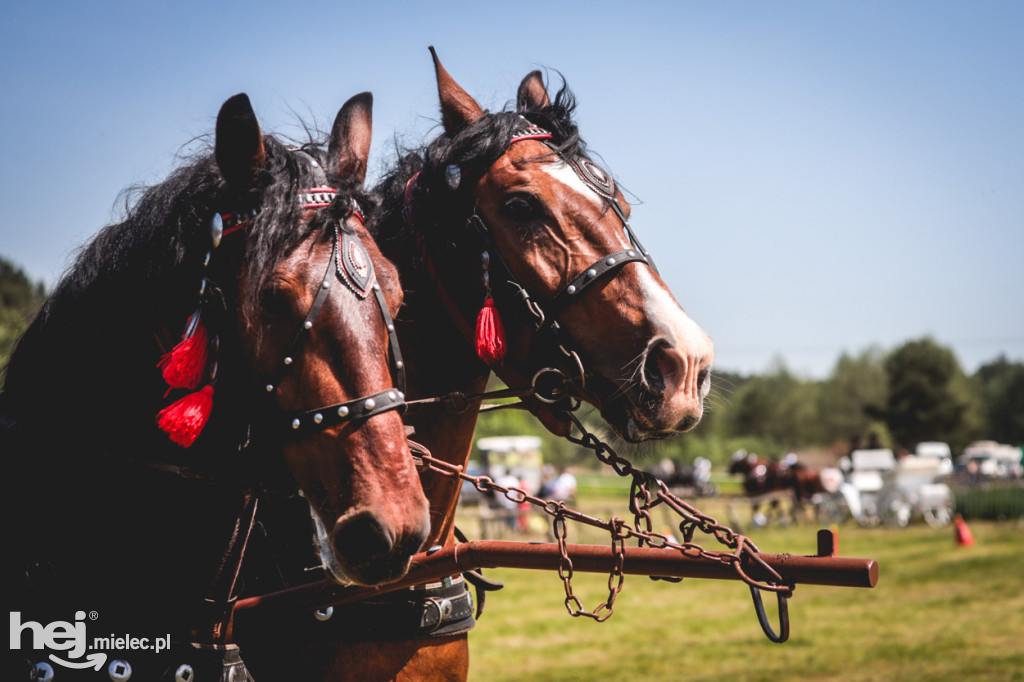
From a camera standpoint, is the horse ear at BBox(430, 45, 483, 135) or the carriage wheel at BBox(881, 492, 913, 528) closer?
the horse ear at BBox(430, 45, 483, 135)

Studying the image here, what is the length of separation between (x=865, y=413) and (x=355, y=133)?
226 ft

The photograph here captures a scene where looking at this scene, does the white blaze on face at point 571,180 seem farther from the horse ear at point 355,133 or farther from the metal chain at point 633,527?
the metal chain at point 633,527

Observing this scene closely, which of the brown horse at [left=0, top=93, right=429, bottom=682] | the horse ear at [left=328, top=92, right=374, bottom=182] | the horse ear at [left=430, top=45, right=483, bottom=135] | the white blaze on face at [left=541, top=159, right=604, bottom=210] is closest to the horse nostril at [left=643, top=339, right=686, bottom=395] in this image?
the white blaze on face at [left=541, top=159, right=604, bottom=210]

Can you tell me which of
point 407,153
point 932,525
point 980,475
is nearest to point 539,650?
point 407,153

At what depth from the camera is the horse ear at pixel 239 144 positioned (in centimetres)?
214

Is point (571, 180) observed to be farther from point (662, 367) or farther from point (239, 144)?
point (239, 144)

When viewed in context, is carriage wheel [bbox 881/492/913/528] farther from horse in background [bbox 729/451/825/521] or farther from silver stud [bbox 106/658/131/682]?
silver stud [bbox 106/658/131/682]

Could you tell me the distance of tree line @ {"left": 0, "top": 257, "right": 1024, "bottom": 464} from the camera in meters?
59.9

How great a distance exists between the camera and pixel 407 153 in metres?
3.30

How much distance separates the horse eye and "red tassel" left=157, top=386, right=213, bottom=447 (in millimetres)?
1112

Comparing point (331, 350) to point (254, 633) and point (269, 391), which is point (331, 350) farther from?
point (254, 633)

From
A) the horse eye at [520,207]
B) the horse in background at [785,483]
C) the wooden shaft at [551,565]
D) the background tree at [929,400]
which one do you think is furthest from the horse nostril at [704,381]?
the background tree at [929,400]

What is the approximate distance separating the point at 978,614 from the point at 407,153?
11.0m

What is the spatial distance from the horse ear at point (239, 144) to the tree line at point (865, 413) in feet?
151
